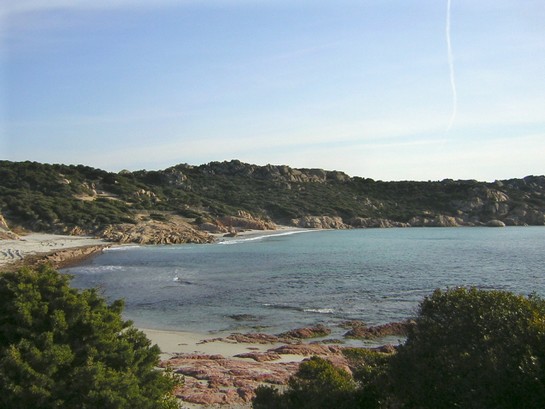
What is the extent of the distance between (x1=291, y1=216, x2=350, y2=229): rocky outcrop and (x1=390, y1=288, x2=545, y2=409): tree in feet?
363

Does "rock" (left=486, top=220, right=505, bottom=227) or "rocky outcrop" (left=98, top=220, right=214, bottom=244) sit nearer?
"rocky outcrop" (left=98, top=220, right=214, bottom=244)

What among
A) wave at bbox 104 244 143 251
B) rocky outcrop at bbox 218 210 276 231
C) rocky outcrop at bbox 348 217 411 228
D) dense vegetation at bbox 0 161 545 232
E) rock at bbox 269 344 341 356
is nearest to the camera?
rock at bbox 269 344 341 356

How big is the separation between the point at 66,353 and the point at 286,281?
30.7m

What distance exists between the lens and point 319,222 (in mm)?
120938

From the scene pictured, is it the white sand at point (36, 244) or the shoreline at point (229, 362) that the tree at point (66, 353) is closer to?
the shoreline at point (229, 362)

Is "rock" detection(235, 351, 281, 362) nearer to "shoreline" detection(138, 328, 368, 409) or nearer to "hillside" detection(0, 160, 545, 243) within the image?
"shoreline" detection(138, 328, 368, 409)

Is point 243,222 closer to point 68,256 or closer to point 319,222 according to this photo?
point 319,222

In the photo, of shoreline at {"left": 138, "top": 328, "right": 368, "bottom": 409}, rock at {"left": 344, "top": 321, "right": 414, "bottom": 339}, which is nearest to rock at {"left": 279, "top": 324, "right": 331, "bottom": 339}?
shoreline at {"left": 138, "top": 328, "right": 368, "bottom": 409}

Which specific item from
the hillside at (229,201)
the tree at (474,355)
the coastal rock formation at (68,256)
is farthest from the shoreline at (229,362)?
the hillside at (229,201)

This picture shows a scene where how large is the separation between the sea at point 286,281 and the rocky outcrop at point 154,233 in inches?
216

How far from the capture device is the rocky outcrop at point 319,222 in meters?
120

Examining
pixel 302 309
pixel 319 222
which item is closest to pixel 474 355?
pixel 302 309

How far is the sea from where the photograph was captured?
26406 millimetres

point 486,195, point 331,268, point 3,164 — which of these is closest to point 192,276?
point 331,268
